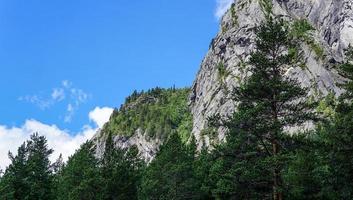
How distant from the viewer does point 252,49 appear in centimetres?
16288

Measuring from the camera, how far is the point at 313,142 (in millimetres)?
27859

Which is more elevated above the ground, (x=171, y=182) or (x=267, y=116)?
(x=171, y=182)

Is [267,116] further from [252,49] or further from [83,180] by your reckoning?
[252,49]

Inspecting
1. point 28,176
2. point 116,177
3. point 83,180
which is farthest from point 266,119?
point 28,176

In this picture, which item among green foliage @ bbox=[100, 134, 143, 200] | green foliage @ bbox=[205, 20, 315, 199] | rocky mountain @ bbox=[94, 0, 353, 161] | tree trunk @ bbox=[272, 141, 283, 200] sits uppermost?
rocky mountain @ bbox=[94, 0, 353, 161]

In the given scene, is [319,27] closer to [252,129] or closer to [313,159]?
[313,159]

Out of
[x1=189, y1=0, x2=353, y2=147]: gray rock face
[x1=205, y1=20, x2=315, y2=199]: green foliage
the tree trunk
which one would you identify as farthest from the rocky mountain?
the tree trunk

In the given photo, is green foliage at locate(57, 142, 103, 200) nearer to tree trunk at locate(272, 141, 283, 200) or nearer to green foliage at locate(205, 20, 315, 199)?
green foliage at locate(205, 20, 315, 199)

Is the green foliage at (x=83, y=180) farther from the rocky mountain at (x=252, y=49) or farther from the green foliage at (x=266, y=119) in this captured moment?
the rocky mountain at (x=252, y=49)

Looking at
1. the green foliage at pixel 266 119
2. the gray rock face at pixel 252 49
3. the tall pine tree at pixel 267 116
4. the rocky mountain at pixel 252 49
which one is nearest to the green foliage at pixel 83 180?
the green foliage at pixel 266 119

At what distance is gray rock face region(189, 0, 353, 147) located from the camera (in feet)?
490

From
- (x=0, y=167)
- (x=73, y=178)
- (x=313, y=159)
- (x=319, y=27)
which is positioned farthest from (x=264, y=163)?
(x=319, y=27)

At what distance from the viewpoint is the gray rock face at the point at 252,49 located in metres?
150

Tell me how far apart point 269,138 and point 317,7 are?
155 meters
